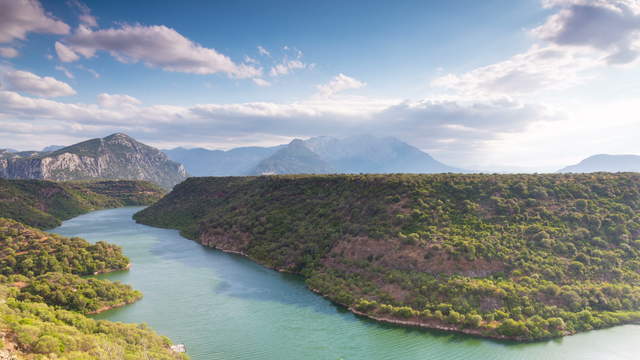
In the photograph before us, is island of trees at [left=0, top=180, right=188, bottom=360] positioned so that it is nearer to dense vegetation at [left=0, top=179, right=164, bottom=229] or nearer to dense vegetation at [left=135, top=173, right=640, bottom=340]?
dense vegetation at [left=135, top=173, right=640, bottom=340]

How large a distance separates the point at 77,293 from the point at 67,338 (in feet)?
88.3

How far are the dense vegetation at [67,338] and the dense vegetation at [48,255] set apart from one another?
78.1ft

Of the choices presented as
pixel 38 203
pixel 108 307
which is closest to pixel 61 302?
pixel 108 307

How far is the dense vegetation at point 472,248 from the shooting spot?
5141 centimetres

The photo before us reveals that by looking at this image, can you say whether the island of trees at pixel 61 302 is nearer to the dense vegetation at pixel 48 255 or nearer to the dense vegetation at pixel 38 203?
the dense vegetation at pixel 48 255

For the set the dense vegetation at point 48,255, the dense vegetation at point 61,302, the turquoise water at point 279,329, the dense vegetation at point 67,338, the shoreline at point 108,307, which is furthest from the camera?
the dense vegetation at point 48,255

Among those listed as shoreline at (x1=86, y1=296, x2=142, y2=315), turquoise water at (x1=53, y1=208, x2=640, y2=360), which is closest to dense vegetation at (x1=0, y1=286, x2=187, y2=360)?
turquoise water at (x1=53, y1=208, x2=640, y2=360)

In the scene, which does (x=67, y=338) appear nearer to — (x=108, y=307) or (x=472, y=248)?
(x=108, y=307)

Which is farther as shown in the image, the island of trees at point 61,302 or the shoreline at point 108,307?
the shoreline at point 108,307

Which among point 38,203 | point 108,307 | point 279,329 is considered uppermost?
point 38,203

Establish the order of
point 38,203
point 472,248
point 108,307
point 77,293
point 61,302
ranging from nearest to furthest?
point 61,302
point 77,293
point 108,307
point 472,248
point 38,203

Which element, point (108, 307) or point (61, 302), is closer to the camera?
point (61, 302)

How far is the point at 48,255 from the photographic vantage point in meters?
70.5

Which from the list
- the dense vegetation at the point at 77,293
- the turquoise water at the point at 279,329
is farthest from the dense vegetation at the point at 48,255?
the dense vegetation at the point at 77,293
